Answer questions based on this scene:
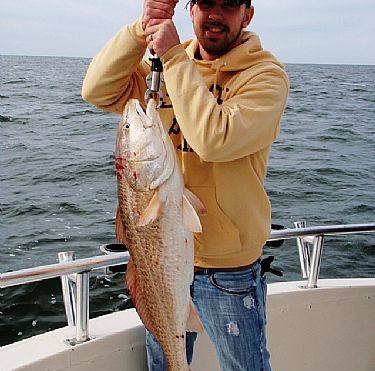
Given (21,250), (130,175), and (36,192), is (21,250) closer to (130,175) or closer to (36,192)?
(36,192)

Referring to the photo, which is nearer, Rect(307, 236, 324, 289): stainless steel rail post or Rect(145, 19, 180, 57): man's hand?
Rect(145, 19, 180, 57): man's hand

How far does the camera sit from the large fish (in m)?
2.33

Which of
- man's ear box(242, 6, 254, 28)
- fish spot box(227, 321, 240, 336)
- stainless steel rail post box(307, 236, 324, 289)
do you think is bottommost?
stainless steel rail post box(307, 236, 324, 289)

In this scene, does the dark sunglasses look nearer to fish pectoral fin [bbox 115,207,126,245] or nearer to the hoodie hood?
the hoodie hood

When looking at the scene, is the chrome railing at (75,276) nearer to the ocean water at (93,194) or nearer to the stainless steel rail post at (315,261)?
the stainless steel rail post at (315,261)

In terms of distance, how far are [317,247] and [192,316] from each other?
1339mm

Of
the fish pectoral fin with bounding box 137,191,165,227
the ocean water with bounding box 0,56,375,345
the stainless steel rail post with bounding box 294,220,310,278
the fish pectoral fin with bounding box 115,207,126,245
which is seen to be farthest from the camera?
the ocean water with bounding box 0,56,375,345

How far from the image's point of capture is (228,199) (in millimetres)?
2576

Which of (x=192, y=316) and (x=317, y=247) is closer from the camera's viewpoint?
(x=192, y=316)

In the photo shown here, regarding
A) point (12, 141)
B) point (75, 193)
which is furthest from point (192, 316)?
point (12, 141)

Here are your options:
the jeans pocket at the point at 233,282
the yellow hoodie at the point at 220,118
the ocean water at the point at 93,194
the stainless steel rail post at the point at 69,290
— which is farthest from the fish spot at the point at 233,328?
the ocean water at the point at 93,194

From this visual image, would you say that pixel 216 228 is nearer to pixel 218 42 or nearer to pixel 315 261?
pixel 218 42

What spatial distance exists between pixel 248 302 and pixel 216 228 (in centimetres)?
35

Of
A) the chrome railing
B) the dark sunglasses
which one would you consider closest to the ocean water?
the chrome railing
